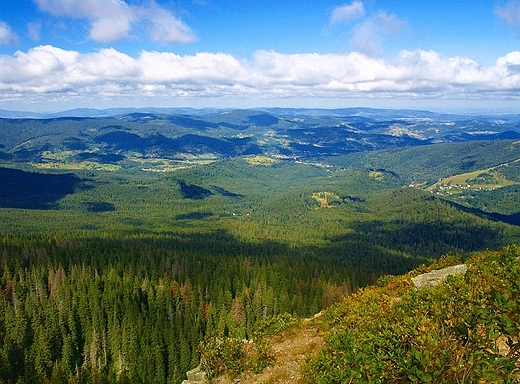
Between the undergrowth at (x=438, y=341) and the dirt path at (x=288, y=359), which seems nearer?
the undergrowth at (x=438, y=341)

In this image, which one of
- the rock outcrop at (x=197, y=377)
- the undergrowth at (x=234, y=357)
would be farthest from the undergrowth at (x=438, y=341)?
the rock outcrop at (x=197, y=377)

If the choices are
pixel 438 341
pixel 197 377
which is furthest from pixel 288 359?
pixel 438 341

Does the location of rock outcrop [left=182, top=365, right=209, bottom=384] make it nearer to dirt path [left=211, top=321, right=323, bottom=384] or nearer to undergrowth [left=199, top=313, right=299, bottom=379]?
undergrowth [left=199, top=313, right=299, bottom=379]

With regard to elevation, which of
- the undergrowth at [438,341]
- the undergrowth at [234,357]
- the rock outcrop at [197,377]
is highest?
the undergrowth at [438,341]

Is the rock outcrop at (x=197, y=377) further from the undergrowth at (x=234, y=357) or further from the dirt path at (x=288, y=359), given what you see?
the dirt path at (x=288, y=359)

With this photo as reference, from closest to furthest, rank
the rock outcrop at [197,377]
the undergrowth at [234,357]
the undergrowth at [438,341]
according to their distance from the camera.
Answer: the undergrowth at [438,341], the undergrowth at [234,357], the rock outcrop at [197,377]

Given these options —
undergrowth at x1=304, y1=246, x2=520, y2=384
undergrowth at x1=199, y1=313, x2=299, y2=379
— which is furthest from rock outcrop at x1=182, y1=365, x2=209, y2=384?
undergrowth at x1=304, y1=246, x2=520, y2=384

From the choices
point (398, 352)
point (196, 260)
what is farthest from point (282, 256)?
point (398, 352)
